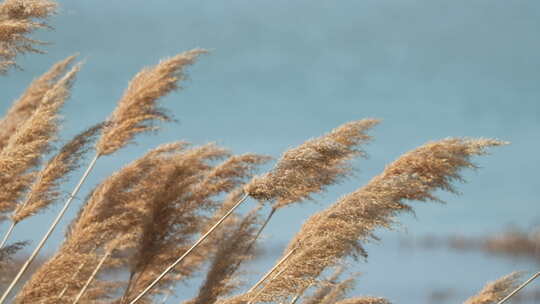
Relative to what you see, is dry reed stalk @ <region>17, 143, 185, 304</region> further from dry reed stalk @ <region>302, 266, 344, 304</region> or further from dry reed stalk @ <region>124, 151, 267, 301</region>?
dry reed stalk @ <region>302, 266, 344, 304</region>

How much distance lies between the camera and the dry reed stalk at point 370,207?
11.2 feet

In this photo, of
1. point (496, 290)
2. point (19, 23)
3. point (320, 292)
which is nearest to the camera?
point (19, 23)

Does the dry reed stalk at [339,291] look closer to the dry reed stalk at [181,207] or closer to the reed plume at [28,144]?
the dry reed stalk at [181,207]

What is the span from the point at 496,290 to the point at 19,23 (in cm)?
314

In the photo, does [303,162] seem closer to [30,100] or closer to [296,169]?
[296,169]

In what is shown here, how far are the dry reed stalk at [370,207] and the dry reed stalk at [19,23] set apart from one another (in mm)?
1603

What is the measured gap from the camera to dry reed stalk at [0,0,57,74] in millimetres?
3514

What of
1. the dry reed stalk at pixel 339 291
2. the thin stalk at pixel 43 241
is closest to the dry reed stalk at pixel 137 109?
the thin stalk at pixel 43 241

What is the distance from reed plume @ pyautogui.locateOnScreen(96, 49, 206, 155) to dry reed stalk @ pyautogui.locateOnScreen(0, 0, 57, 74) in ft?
2.72

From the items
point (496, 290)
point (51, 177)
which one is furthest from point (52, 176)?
point (496, 290)

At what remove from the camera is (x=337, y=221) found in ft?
11.4

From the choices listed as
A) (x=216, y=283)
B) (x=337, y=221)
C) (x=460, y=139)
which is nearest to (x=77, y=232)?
(x=216, y=283)

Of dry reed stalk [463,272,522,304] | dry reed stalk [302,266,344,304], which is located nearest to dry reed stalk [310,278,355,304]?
dry reed stalk [302,266,344,304]

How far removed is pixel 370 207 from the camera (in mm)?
3488
